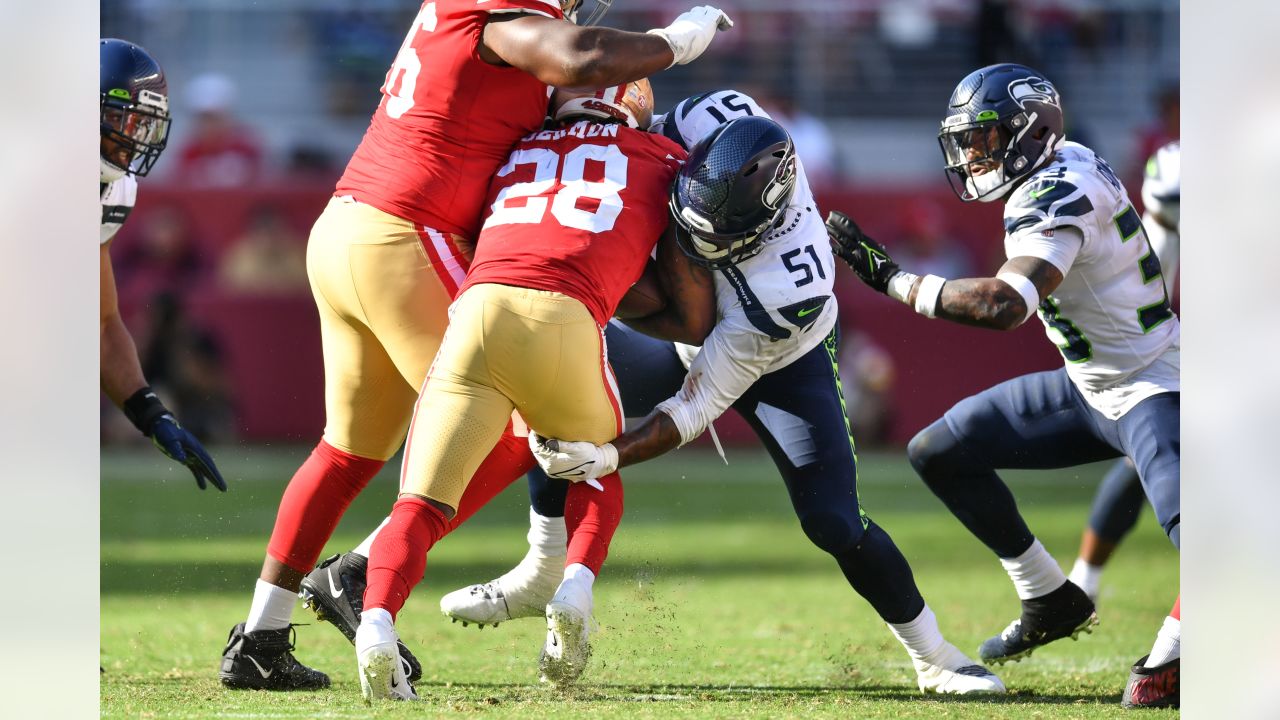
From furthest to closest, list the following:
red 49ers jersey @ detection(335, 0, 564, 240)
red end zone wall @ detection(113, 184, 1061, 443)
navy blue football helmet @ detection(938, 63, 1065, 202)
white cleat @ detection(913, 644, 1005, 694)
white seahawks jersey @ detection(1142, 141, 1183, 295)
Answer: red end zone wall @ detection(113, 184, 1061, 443)
white seahawks jersey @ detection(1142, 141, 1183, 295)
navy blue football helmet @ detection(938, 63, 1065, 202)
white cleat @ detection(913, 644, 1005, 694)
red 49ers jersey @ detection(335, 0, 564, 240)

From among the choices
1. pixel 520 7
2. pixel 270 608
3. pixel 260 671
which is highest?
pixel 520 7

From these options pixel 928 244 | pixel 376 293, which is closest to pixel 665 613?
pixel 376 293

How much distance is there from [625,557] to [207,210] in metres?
5.74

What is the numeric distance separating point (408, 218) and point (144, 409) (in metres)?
1.18

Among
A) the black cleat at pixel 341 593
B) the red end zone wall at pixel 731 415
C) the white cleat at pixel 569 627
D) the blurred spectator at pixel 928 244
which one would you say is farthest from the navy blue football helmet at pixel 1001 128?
the blurred spectator at pixel 928 244

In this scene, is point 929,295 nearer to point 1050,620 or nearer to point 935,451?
point 935,451

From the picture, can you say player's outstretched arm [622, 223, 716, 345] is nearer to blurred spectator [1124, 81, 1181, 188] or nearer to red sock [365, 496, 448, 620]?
red sock [365, 496, 448, 620]

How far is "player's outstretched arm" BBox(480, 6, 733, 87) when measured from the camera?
3.17 meters

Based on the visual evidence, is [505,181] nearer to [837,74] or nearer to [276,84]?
[837,74]

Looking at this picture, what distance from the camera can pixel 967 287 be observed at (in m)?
3.50

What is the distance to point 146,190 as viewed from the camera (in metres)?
10.9

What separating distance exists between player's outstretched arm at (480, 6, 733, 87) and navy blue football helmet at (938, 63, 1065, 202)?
0.96m

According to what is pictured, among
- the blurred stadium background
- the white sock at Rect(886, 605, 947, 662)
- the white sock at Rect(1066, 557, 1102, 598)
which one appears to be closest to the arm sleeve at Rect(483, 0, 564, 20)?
the white sock at Rect(886, 605, 947, 662)
